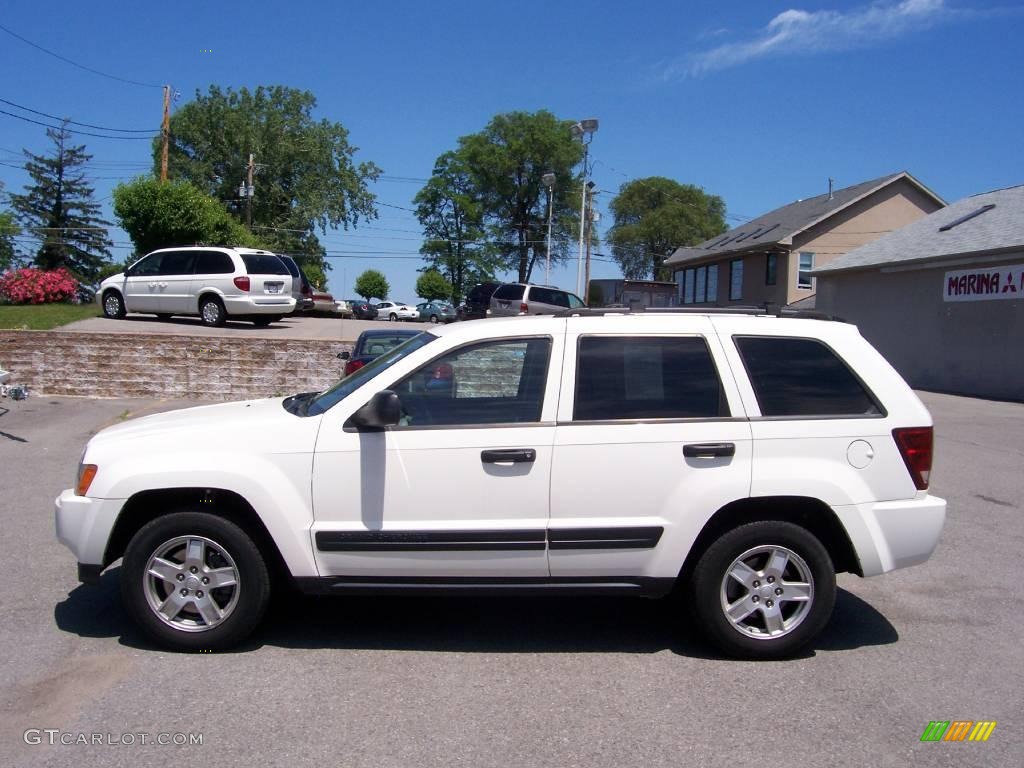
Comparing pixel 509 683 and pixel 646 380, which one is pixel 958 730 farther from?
pixel 646 380

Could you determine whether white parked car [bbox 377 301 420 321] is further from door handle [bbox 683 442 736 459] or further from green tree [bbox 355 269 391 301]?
door handle [bbox 683 442 736 459]

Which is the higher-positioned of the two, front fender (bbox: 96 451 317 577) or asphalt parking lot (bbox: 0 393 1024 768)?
front fender (bbox: 96 451 317 577)

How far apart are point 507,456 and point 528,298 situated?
66.0 ft

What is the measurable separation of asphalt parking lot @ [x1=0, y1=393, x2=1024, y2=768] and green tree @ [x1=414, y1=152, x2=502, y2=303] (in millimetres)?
57334

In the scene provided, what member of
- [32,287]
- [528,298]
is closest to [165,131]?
[32,287]

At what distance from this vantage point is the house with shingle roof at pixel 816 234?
35.6m

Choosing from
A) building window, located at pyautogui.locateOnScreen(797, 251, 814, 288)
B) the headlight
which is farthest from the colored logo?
building window, located at pyautogui.locateOnScreen(797, 251, 814, 288)

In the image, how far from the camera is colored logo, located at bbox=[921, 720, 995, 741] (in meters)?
4.05

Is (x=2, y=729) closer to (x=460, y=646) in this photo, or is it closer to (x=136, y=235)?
(x=460, y=646)

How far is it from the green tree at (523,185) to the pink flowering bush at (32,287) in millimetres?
41777

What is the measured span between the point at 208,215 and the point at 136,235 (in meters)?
2.68

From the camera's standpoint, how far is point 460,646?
16.5 feet

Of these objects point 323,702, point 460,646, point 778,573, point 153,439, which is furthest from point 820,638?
point 153,439

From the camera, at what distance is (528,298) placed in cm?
2461
